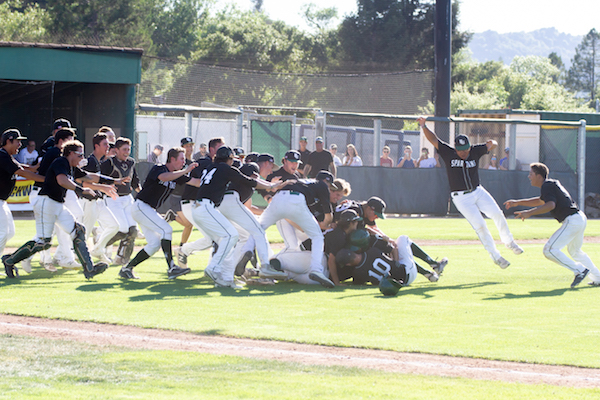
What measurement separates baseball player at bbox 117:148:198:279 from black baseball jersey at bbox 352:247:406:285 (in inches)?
90.0

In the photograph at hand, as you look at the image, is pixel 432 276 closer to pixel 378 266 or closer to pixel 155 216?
pixel 378 266

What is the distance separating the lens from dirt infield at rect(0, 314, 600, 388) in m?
5.24

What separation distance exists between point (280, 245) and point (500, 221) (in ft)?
15.9

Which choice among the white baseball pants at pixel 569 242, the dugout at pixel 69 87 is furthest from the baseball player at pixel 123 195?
the dugout at pixel 69 87

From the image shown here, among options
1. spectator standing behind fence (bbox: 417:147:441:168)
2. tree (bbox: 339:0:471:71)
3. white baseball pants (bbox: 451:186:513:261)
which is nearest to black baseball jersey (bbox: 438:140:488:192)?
white baseball pants (bbox: 451:186:513:261)

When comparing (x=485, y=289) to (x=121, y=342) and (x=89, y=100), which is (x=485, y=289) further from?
(x=89, y=100)

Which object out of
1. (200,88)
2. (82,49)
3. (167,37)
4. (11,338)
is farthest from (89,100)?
(167,37)

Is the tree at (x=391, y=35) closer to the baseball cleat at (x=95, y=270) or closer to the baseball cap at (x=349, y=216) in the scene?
the baseball cap at (x=349, y=216)

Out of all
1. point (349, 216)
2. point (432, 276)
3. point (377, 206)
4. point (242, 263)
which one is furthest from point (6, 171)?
point (432, 276)

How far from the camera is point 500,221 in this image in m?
10.6

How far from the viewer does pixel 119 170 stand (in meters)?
10.7

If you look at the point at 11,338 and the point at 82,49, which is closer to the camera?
the point at 11,338

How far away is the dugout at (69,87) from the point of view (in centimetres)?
1912

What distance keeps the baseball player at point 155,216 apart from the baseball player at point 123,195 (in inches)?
39.0
